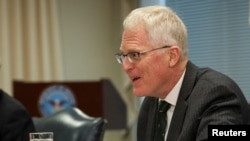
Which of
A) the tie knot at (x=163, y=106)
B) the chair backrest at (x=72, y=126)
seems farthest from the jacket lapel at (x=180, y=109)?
the chair backrest at (x=72, y=126)

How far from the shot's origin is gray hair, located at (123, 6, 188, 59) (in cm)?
179

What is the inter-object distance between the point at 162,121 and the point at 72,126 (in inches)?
19.9

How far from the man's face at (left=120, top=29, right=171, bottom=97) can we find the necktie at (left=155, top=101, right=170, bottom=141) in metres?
0.08

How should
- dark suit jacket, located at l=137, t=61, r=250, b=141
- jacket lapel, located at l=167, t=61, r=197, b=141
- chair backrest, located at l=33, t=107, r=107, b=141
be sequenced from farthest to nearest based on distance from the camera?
chair backrest, located at l=33, t=107, r=107, b=141 < jacket lapel, located at l=167, t=61, r=197, b=141 < dark suit jacket, located at l=137, t=61, r=250, b=141

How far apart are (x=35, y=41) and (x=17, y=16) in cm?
31

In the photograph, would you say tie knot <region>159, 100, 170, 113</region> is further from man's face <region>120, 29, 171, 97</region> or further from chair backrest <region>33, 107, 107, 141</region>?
chair backrest <region>33, 107, 107, 141</region>

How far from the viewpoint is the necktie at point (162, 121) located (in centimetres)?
189

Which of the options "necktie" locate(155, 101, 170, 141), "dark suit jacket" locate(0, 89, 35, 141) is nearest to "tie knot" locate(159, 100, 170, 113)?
"necktie" locate(155, 101, 170, 141)

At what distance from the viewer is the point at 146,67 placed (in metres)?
1.83

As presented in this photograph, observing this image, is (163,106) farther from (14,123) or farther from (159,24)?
(14,123)

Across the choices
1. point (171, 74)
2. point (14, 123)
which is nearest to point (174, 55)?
point (171, 74)

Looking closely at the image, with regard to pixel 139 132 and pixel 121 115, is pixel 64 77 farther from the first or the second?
pixel 139 132

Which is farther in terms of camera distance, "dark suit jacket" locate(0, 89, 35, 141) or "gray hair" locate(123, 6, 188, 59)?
"dark suit jacket" locate(0, 89, 35, 141)

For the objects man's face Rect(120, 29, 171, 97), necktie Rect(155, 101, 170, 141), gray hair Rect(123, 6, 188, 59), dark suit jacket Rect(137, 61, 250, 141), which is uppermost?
gray hair Rect(123, 6, 188, 59)
